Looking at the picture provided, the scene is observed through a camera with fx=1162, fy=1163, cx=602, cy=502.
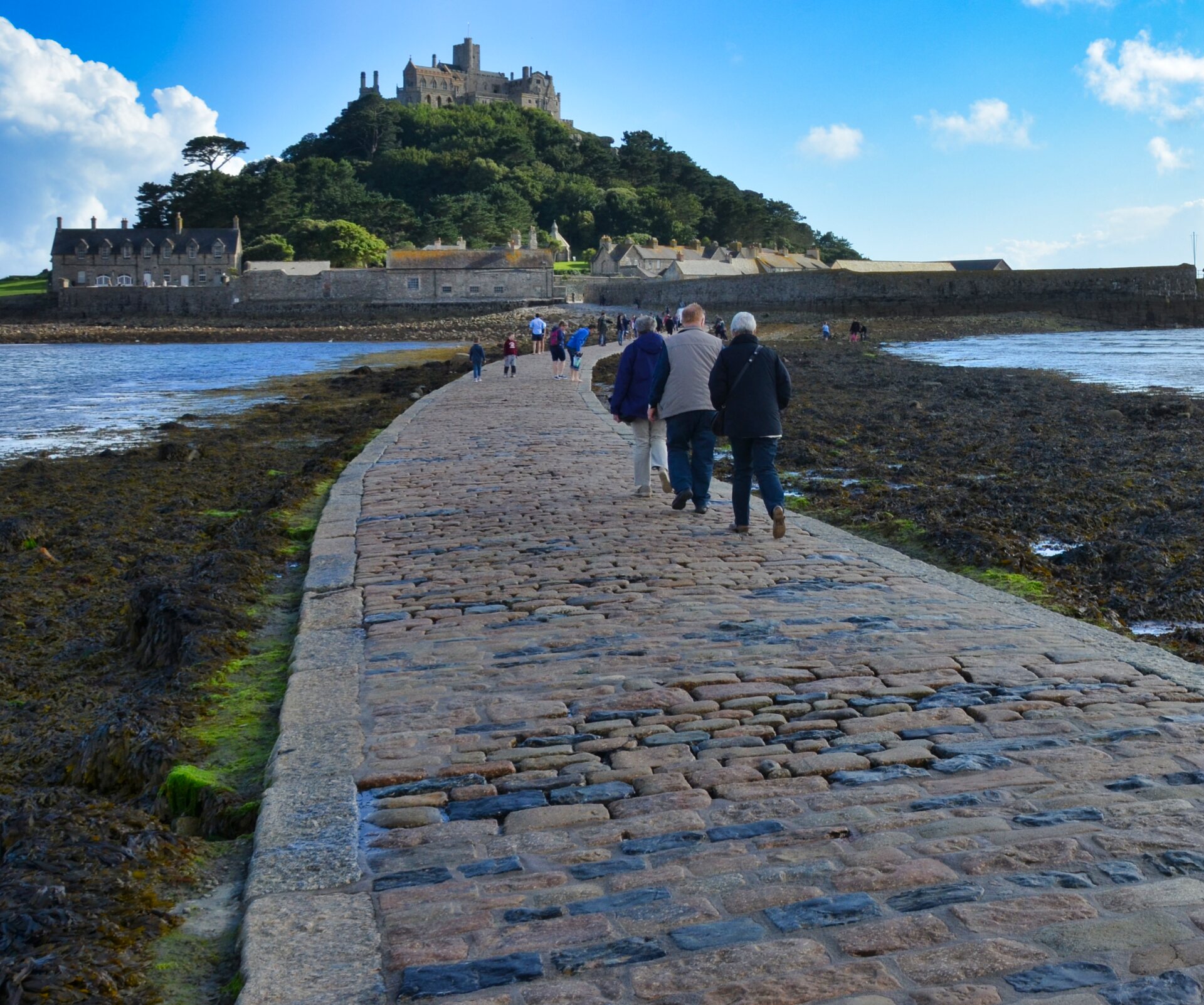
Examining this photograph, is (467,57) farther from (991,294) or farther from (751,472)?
(751,472)

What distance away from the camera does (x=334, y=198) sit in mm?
103812

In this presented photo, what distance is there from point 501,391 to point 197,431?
19.0 ft

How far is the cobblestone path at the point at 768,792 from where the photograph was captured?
2.84 metres

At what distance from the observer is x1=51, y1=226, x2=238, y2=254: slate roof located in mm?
94062

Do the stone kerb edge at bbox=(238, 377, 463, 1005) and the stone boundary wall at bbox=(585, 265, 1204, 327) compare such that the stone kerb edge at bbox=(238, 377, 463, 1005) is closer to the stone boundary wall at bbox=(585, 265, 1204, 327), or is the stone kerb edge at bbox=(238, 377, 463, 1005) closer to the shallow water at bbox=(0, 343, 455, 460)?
the shallow water at bbox=(0, 343, 455, 460)

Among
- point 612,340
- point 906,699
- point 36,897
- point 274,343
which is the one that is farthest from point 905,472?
point 274,343

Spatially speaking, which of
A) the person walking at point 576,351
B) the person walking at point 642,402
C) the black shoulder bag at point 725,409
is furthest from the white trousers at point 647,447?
the person walking at point 576,351

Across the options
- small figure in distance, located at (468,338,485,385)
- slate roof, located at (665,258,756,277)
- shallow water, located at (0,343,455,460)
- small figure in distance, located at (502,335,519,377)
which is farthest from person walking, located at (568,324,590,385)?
slate roof, located at (665,258,756,277)

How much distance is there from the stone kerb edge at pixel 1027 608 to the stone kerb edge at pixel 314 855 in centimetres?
351

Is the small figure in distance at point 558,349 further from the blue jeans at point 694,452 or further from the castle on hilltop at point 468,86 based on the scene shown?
the castle on hilltop at point 468,86

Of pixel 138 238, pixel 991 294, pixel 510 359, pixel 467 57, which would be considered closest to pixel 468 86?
pixel 467 57

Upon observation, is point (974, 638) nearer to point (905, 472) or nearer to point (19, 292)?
point (905, 472)

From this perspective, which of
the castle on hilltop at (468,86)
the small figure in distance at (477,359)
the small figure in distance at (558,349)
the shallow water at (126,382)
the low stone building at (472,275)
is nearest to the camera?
the shallow water at (126,382)

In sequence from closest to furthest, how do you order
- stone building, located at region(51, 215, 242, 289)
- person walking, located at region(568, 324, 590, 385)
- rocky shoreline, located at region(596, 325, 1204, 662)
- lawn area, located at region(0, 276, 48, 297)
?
rocky shoreline, located at region(596, 325, 1204, 662) < person walking, located at region(568, 324, 590, 385) < stone building, located at region(51, 215, 242, 289) < lawn area, located at region(0, 276, 48, 297)
